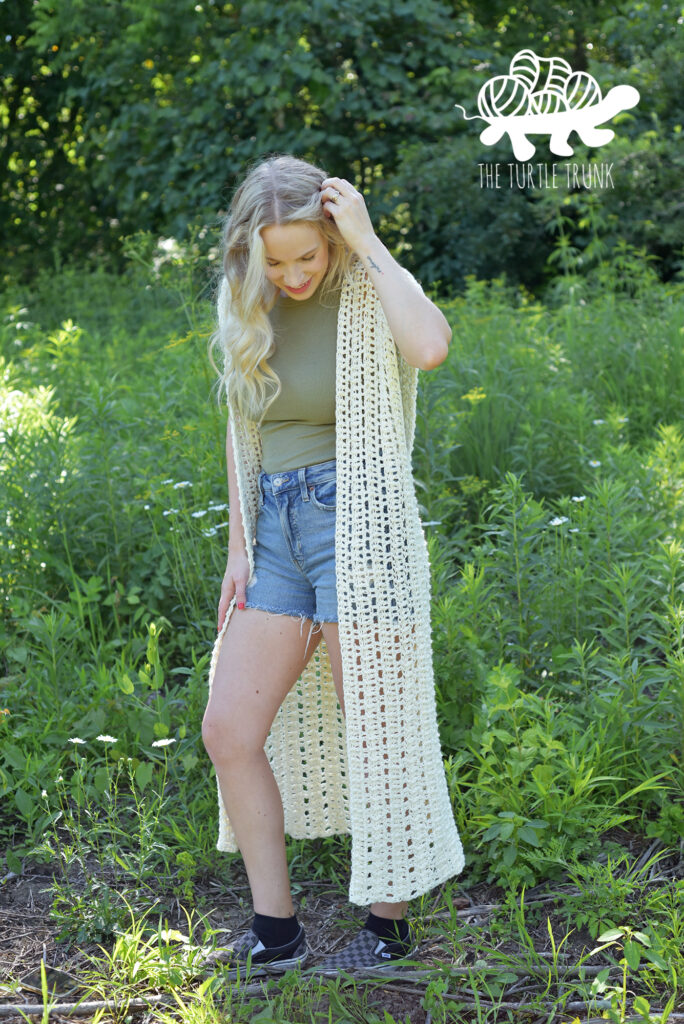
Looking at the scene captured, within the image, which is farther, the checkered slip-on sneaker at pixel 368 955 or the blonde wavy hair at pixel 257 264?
the checkered slip-on sneaker at pixel 368 955

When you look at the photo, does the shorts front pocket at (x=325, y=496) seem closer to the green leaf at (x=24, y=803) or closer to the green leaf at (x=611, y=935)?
the green leaf at (x=611, y=935)

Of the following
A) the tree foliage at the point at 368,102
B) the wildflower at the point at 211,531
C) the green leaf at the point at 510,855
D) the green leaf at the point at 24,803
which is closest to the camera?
the green leaf at the point at 510,855

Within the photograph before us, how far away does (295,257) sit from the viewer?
235 centimetres

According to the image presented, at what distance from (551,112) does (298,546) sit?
692 cm

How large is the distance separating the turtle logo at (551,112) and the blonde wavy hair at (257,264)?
6.33m

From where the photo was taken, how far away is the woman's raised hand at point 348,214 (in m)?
2.30

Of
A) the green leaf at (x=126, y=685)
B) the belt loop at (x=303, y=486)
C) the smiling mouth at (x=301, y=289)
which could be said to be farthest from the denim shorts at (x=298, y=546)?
the green leaf at (x=126, y=685)

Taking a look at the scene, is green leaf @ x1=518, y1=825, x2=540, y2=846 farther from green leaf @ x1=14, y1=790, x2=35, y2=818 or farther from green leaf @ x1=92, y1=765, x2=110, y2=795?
green leaf @ x1=14, y1=790, x2=35, y2=818

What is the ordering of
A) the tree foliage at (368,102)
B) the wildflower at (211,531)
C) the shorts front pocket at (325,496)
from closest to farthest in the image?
the shorts front pocket at (325,496)
the wildflower at (211,531)
the tree foliage at (368,102)

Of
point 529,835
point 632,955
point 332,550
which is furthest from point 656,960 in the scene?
point 332,550

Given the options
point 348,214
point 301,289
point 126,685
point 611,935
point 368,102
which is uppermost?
point 368,102

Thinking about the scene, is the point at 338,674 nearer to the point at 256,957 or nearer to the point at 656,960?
the point at 256,957

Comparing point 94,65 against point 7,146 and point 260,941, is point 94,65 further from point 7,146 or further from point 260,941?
point 260,941

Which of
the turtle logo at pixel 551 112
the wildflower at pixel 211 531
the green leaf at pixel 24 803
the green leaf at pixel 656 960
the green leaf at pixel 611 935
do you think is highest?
the turtle logo at pixel 551 112
